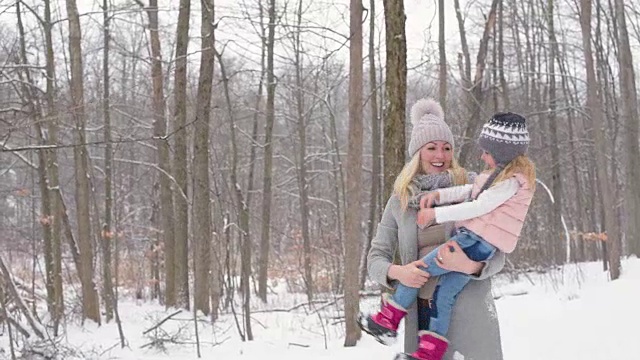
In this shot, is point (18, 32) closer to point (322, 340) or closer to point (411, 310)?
point (322, 340)

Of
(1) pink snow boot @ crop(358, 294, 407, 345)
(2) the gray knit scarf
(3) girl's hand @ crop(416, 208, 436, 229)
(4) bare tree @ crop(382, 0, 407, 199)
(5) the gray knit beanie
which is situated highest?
(4) bare tree @ crop(382, 0, 407, 199)

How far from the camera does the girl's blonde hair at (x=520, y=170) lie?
7.99 feet

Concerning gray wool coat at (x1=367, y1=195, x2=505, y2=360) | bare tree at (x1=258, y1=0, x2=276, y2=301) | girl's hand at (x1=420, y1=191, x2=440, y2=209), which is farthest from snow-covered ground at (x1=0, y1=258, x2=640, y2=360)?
girl's hand at (x1=420, y1=191, x2=440, y2=209)

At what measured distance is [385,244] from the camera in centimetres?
274

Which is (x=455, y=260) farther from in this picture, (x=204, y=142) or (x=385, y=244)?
(x=204, y=142)

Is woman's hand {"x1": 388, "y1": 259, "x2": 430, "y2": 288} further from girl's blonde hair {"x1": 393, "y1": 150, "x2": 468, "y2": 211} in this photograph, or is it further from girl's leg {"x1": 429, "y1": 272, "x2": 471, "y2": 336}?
girl's blonde hair {"x1": 393, "y1": 150, "x2": 468, "y2": 211}

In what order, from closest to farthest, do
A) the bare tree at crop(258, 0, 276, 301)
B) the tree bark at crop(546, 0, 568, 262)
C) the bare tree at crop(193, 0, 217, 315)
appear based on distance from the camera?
the bare tree at crop(193, 0, 217, 315) → the bare tree at crop(258, 0, 276, 301) → the tree bark at crop(546, 0, 568, 262)

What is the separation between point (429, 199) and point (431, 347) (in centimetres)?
52

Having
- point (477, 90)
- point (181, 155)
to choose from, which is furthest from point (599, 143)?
point (181, 155)

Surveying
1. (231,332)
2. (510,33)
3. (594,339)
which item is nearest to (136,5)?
(231,332)

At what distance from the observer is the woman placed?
2.49 m

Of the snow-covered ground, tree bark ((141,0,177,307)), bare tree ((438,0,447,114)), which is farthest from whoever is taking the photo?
bare tree ((438,0,447,114))

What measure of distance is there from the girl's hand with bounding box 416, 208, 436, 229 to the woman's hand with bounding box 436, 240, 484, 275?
116mm

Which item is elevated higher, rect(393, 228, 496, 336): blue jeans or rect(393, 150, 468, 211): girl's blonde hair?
rect(393, 150, 468, 211): girl's blonde hair
